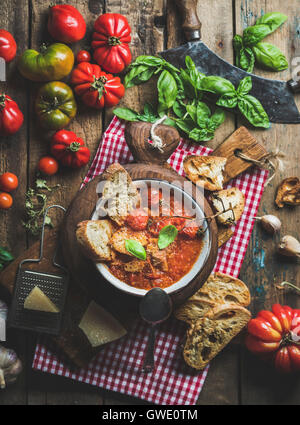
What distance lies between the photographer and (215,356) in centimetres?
300

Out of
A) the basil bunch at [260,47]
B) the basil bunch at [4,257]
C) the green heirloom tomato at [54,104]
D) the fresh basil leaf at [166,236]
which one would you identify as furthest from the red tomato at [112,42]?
the basil bunch at [4,257]

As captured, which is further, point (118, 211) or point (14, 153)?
point (14, 153)

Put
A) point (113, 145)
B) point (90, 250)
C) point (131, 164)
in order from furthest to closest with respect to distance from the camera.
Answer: point (113, 145) → point (131, 164) → point (90, 250)

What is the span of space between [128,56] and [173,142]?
0.68m

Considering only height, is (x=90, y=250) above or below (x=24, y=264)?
above

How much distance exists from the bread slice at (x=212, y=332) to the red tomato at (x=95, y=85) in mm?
1549

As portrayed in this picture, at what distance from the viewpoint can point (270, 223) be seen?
3029mm

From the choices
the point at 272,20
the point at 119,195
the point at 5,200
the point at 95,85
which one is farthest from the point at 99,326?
the point at 272,20

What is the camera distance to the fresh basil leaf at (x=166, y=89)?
2975 millimetres

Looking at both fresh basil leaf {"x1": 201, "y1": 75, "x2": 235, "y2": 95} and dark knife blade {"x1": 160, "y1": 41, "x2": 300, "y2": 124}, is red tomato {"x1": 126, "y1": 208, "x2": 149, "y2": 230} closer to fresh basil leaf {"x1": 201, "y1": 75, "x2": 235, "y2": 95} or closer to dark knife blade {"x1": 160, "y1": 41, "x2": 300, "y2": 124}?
fresh basil leaf {"x1": 201, "y1": 75, "x2": 235, "y2": 95}

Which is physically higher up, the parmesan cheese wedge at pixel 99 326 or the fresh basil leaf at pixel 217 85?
the fresh basil leaf at pixel 217 85

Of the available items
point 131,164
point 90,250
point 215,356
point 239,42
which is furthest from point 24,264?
point 239,42

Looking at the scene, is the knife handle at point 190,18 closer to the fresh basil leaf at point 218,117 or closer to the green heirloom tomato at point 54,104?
the fresh basil leaf at point 218,117
